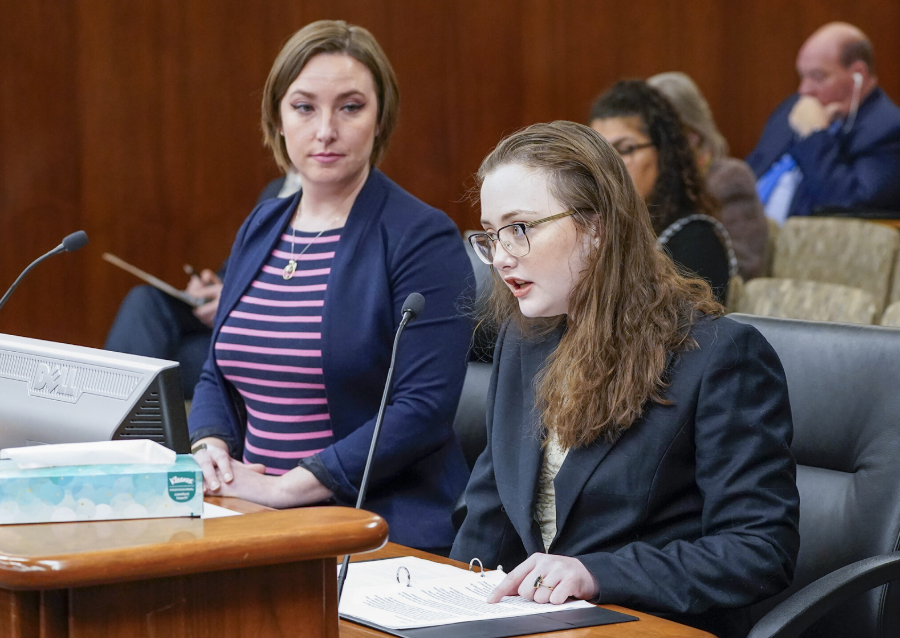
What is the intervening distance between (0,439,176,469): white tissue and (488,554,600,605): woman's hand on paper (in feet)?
1.54

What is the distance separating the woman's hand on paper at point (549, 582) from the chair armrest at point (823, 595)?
20cm

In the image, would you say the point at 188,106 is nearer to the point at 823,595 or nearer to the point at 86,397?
the point at 86,397

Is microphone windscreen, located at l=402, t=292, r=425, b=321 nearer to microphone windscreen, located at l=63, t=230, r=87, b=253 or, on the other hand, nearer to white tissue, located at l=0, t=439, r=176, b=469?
white tissue, located at l=0, t=439, r=176, b=469

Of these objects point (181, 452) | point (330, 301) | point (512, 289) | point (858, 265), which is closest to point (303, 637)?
point (181, 452)

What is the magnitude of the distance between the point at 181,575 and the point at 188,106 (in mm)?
4016

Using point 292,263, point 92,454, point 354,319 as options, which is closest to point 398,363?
point 354,319

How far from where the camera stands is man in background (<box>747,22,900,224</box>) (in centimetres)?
529

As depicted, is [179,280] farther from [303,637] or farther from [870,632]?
[303,637]

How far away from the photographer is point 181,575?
79 cm

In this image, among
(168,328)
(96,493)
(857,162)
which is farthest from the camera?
(857,162)

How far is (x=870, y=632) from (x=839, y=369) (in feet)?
1.22

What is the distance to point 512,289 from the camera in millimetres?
1437

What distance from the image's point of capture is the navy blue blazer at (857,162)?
523 cm

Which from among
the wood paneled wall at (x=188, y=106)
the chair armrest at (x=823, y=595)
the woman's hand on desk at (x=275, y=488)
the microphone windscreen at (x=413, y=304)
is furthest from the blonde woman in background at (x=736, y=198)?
the microphone windscreen at (x=413, y=304)
